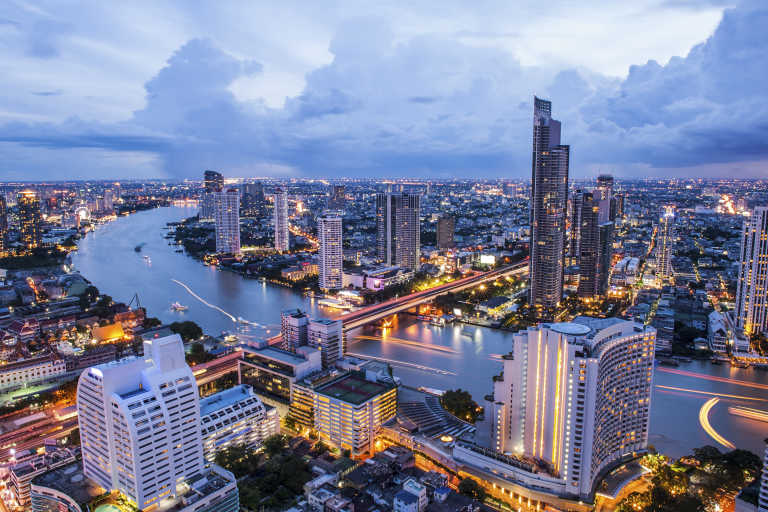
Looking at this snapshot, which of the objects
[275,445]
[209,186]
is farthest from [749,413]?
[209,186]

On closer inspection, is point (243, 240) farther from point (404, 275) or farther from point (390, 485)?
point (390, 485)

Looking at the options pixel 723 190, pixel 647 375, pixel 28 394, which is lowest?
pixel 28 394

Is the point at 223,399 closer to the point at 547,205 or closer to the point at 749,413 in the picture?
the point at 749,413

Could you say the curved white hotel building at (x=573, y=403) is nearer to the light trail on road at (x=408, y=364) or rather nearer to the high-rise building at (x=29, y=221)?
the light trail on road at (x=408, y=364)

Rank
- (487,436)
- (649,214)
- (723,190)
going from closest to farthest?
(487,436) → (649,214) → (723,190)

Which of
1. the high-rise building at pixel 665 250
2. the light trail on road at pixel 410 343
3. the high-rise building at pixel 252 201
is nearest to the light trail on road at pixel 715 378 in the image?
the light trail on road at pixel 410 343

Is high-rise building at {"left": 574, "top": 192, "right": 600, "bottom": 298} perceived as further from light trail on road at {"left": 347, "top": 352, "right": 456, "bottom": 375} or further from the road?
light trail on road at {"left": 347, "top": 352, "right": 456, "bottom": 375}

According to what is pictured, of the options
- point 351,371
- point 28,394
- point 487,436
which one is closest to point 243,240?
point 28,394
